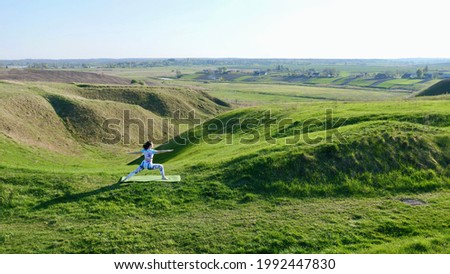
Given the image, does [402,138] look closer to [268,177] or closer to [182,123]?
[268,177]

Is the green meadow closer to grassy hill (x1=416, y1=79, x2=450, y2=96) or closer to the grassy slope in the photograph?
the grassy slope

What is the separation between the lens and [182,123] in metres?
81.1

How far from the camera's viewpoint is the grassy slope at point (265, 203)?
630 inches

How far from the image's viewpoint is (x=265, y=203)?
2016 centimetres

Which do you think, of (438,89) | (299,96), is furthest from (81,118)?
(299,96)

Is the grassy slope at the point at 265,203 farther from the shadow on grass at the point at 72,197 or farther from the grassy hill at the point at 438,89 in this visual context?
the grassy hill at the point at 438,89

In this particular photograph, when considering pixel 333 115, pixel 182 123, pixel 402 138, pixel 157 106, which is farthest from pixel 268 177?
pixel 157 106

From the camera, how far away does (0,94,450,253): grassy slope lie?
1599cm

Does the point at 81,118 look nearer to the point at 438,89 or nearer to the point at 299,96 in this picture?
the point at 438,89

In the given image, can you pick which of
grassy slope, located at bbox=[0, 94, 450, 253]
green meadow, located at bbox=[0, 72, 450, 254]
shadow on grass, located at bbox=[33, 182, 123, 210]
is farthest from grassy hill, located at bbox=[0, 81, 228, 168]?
grassy slope, located at bbox=[0, 94, 450, 253]

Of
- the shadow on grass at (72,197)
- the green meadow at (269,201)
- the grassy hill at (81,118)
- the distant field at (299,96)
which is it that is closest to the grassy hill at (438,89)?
the distant field at (299,96)

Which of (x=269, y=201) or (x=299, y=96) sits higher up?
(x=299, y=96)

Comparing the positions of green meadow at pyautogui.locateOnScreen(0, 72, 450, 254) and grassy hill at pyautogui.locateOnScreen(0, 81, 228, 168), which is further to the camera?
grassy hill at pyautogui.locateOnScreen(0, 81, 228, 168)
